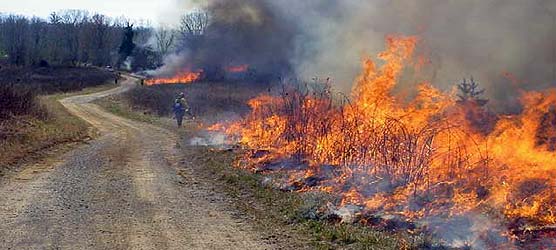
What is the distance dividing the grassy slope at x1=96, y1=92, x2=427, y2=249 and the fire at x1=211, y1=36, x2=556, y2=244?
0.89 meters

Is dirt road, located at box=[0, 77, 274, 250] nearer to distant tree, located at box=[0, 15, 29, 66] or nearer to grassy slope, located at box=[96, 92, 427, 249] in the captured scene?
grassy slope, located at box=[96, 92, 427, 249]

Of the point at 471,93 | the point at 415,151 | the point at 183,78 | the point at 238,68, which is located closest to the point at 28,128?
the point at 415,151

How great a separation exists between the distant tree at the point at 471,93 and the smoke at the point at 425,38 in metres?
0.29

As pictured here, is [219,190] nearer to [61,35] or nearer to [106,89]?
[106,89]

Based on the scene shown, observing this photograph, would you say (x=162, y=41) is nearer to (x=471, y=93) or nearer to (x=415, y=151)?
(x=471, y=93)

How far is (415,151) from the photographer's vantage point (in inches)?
444

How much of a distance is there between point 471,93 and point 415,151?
4706 mm

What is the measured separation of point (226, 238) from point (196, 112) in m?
24.4

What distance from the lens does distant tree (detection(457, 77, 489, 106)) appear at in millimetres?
14742

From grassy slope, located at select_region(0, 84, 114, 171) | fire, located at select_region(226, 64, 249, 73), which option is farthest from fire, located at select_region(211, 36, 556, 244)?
fire, located at select_region(226, 64, 249, 73)

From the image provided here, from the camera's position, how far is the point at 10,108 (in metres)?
22.2

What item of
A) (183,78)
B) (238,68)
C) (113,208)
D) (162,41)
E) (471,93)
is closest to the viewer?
(113,208)

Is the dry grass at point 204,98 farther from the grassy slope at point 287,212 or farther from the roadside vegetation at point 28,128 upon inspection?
the grassy slope at point 287,212

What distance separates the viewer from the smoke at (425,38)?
14414 mm
